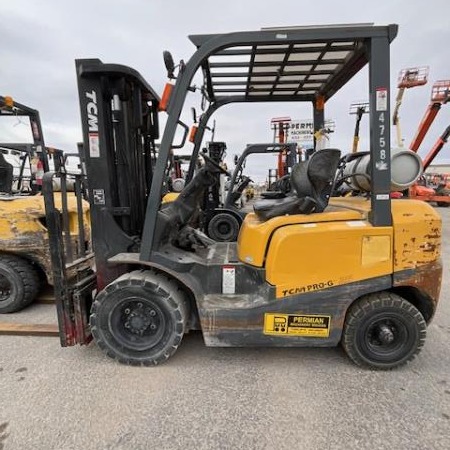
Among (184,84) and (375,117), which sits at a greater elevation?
(184,84)

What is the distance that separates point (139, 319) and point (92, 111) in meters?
1.87

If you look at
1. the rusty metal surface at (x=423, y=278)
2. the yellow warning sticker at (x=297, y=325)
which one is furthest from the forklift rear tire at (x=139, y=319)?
the rusty metal surface at (x=423, y=278)

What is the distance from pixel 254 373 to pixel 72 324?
1667 mm

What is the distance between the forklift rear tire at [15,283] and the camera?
387 cm

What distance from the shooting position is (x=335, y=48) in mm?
2721

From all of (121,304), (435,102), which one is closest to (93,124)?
(121,304)

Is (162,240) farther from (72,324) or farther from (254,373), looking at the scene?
(254,373)

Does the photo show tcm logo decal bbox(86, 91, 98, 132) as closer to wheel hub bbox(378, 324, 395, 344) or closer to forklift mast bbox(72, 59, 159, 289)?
forklift mast bbox(72, 59, 159, 289)

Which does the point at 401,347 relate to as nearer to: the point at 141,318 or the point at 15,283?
the point at 141,318

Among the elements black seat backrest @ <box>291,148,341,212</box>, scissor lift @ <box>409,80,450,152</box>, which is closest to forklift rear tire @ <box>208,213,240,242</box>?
black seat backrest @ <box>291,148,341,212</box>

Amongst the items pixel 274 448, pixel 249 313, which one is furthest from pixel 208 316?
pixel 274 448

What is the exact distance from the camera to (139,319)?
2.83m

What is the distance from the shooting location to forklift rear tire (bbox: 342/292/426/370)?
2688 millimetres

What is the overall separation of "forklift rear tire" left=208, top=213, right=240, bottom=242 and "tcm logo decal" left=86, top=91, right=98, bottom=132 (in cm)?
511
